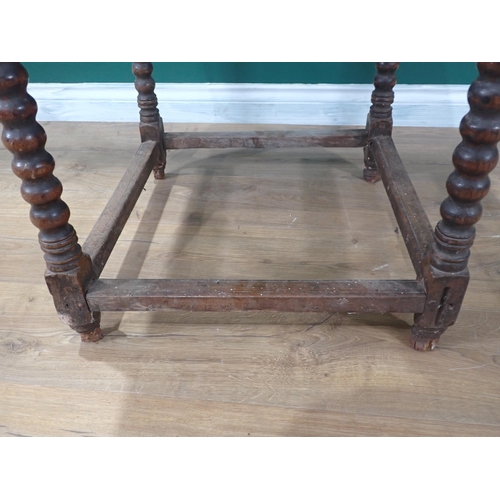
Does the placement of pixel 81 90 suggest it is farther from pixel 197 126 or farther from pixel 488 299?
pixel 488 299

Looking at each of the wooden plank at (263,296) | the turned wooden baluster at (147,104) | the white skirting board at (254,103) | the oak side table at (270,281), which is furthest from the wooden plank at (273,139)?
the wooden plank at (263,296)

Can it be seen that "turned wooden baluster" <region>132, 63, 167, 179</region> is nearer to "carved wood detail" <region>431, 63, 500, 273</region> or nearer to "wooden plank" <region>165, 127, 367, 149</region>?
"wooden plank" <region>165, 127, 367, 149</region>

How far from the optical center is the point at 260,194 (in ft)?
4.13

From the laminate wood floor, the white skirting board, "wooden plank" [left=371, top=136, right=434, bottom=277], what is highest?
"wooden plank" [left=371, top=136, right=434, bottom=277]

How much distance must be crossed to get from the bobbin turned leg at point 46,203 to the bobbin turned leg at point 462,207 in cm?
52

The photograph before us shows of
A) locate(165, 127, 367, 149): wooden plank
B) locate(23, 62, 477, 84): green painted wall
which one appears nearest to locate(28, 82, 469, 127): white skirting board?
locate(23, 62, 477, 84): green painted wall

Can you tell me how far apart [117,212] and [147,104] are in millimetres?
401

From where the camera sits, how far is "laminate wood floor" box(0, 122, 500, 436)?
2.35 feet

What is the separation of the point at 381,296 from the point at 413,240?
0.13m

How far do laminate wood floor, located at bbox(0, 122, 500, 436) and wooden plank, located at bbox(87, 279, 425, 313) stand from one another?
0.09 m

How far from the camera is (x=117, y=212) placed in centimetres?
93

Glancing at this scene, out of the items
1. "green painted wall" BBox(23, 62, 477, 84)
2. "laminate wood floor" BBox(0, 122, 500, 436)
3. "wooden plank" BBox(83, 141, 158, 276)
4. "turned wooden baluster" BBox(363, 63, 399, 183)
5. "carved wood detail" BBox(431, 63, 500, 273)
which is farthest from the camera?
"green painted wall" BBox(23, 62, 477, 84)
